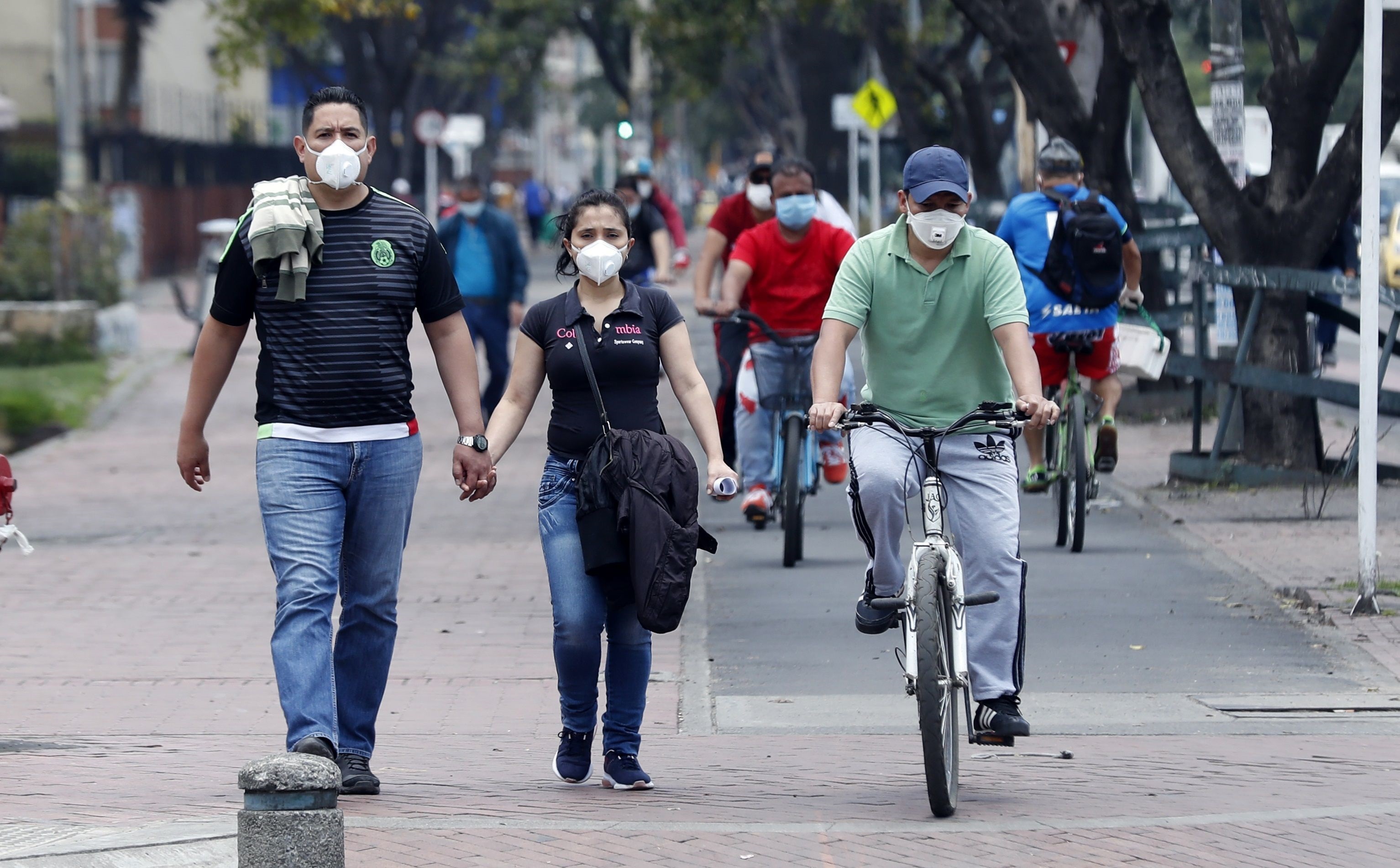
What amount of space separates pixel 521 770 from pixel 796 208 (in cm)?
422

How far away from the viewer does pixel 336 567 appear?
18.2 ft

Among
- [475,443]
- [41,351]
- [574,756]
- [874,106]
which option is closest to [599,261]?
[475,443]

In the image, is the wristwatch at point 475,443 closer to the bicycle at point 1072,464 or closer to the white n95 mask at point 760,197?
the bicycle at point 1072,464

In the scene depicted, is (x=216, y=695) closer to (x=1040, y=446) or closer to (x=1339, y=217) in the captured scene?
(x=1040, y=446)

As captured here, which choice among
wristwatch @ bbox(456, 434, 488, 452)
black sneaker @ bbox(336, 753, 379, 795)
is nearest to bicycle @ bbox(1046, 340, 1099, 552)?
wristwatch @ bbox(456, 434, 488, 452)

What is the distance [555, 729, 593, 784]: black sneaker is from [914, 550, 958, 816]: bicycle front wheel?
1.00 metres

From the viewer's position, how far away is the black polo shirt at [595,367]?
575 cm

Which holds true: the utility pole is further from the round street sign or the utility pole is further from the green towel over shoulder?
the green towel over shoulder

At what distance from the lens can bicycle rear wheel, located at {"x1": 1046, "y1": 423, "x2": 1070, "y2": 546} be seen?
394 inches

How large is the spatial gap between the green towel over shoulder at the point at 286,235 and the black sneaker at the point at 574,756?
1450 millimetres

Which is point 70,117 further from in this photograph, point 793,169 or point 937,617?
point 937,617

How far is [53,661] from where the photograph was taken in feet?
26.8

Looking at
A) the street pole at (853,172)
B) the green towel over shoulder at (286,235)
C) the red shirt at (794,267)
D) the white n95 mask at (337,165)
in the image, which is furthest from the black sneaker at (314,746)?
the street pole at (853,172)

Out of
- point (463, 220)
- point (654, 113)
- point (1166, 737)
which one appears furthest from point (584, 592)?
point (654, 113)
